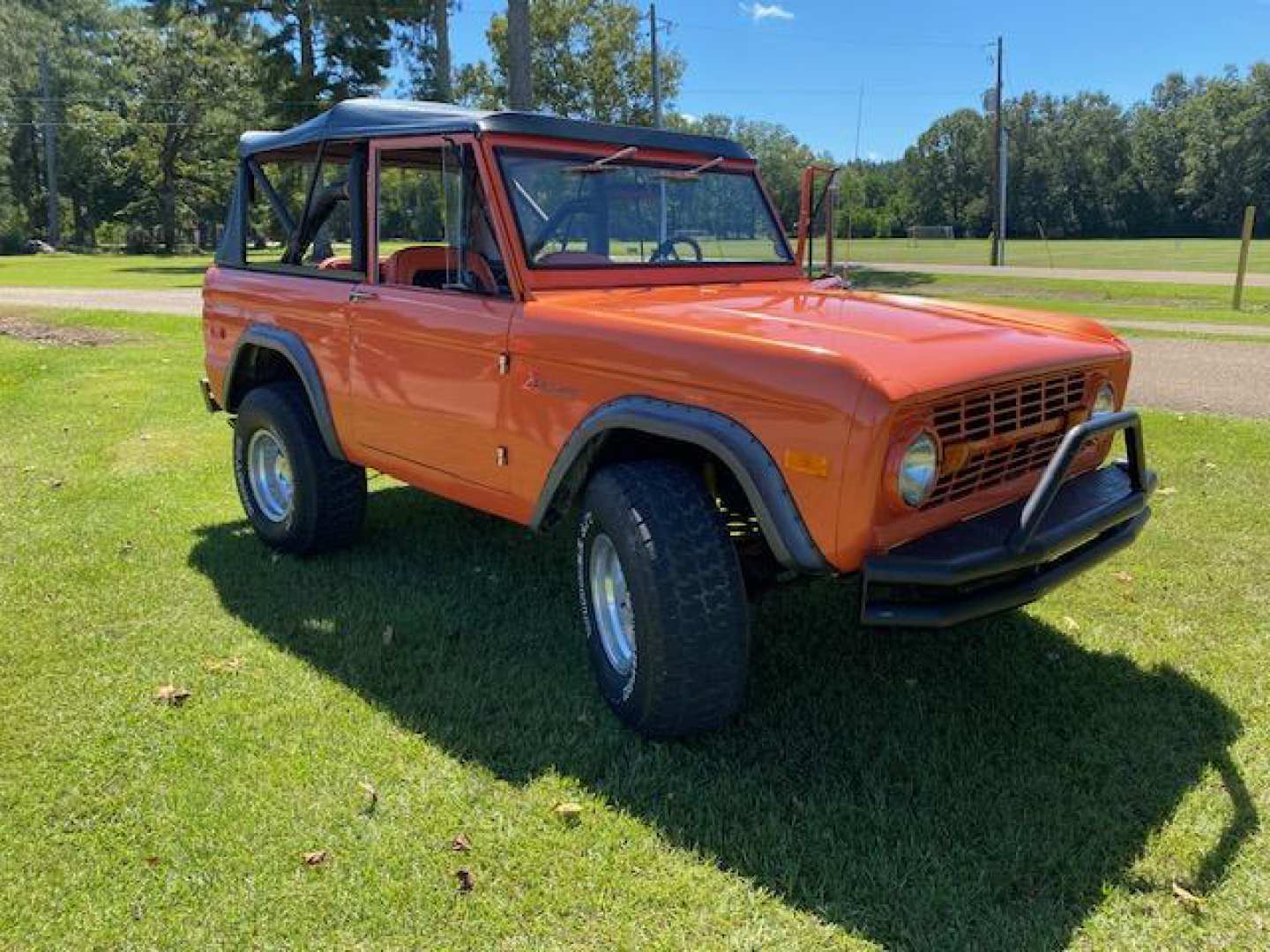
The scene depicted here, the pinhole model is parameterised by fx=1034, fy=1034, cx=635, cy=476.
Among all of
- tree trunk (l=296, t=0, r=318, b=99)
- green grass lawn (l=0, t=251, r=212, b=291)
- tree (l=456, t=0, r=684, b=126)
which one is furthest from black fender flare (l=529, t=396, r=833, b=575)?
tree (l=456, t=0, r=684, b=126)

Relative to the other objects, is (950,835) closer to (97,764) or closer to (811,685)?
(811,685)

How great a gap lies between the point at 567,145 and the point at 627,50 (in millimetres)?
43307

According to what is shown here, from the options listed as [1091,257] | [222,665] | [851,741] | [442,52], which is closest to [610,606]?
[851,741]

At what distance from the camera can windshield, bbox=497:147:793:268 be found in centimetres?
393

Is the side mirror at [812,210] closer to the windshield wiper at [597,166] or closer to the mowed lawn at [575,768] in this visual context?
the windshield wiper at [597,166]

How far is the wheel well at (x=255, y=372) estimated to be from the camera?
17.3ft

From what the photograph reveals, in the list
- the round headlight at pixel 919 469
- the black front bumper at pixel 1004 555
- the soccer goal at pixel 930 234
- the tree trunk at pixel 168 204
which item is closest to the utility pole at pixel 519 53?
the black front bumper at pixel 1004 555

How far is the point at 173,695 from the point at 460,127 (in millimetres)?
2355

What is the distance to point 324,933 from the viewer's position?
2.58 metres

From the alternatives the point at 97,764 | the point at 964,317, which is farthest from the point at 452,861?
the point at 964,317

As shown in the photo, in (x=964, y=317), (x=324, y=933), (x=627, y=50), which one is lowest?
(x=324, y=933)

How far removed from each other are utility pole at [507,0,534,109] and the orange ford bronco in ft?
44.5

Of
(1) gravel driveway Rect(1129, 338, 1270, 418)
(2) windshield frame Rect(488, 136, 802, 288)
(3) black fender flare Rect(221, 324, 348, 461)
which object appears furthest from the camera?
(1) gravel driveway Rect(1129, 338, 1270, 418)

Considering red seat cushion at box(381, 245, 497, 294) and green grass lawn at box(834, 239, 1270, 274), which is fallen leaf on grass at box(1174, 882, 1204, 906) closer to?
red seat cushion at box(381, 245, 497, 294)
